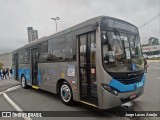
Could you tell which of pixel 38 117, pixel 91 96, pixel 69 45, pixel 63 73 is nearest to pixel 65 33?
pixel 69 45

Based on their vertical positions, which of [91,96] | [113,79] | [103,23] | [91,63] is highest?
[103,23]

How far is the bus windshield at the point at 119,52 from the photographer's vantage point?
5090mm

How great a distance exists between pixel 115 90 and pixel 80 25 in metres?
2.62

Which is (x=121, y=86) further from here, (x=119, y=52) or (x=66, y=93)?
(x=66, y=93)

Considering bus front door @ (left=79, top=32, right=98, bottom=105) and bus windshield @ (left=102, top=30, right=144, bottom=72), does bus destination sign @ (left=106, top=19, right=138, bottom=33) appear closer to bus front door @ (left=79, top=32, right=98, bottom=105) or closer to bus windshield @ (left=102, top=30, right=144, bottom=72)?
bus windshield @ (left=102, top=30, right=144, bottom=72)

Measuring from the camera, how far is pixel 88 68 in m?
5.66

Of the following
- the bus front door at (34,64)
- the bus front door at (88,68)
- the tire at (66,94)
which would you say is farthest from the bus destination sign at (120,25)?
the bus front door at (34,64)

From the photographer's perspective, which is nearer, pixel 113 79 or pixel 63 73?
pixel 113 79

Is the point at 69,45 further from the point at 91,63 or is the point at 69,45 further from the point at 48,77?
the point at 48,77

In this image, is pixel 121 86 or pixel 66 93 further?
pixel 66 93

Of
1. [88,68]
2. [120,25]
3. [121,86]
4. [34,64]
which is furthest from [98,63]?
[34,64]

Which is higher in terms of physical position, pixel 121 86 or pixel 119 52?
pixel 119 52

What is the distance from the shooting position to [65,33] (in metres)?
6.91

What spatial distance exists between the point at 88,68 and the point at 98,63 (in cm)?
68
